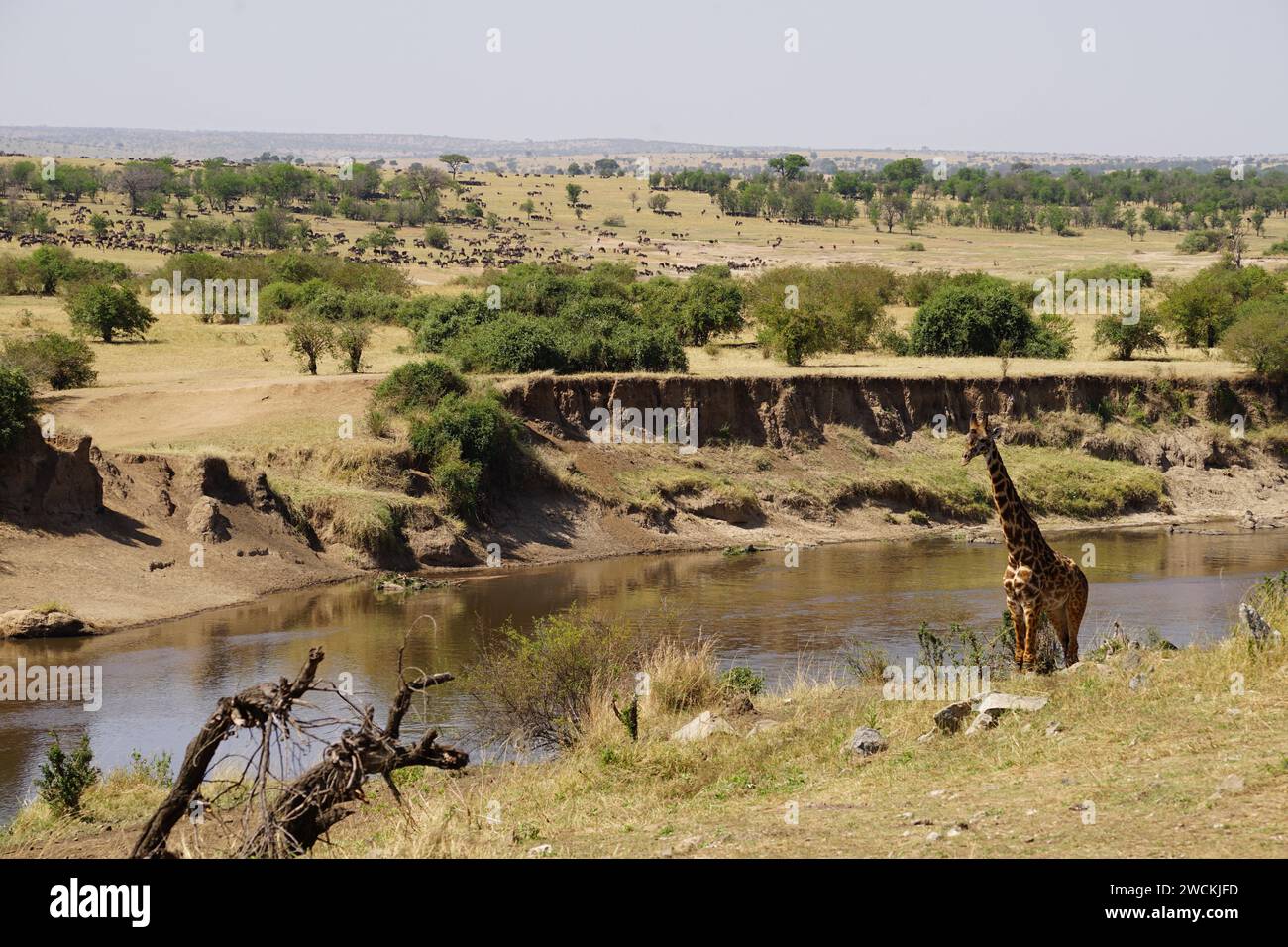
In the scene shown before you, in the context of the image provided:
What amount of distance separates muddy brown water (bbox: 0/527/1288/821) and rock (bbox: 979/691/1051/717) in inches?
268

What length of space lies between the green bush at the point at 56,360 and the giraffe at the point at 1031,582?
2976 centimetres

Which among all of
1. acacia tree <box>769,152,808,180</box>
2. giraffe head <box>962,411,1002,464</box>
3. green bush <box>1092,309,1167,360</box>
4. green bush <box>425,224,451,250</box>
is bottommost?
green bush <box>1092,309,1167,360</box>

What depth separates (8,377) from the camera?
31.0 meters

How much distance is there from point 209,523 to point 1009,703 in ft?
76.0

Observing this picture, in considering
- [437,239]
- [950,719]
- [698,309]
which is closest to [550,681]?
[950,719]

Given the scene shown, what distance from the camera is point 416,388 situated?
125ft

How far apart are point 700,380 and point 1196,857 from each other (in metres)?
35.3

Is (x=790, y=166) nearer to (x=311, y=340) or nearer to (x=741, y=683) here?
(x=311, y=340)

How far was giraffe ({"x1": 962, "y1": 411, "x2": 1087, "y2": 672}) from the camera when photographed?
1562cm

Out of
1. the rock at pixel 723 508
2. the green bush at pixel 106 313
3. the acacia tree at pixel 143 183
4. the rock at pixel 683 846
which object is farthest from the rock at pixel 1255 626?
the acacia tree at pixel 143 183

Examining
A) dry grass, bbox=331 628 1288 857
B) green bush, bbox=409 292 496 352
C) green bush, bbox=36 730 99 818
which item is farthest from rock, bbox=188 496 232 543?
dry grass, bbox=331 628 1288 857

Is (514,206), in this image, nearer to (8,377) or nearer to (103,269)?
(103,269)

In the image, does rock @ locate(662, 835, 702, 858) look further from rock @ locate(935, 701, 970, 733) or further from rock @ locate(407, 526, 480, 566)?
rock @ locate(407, 526, 480, 566)
